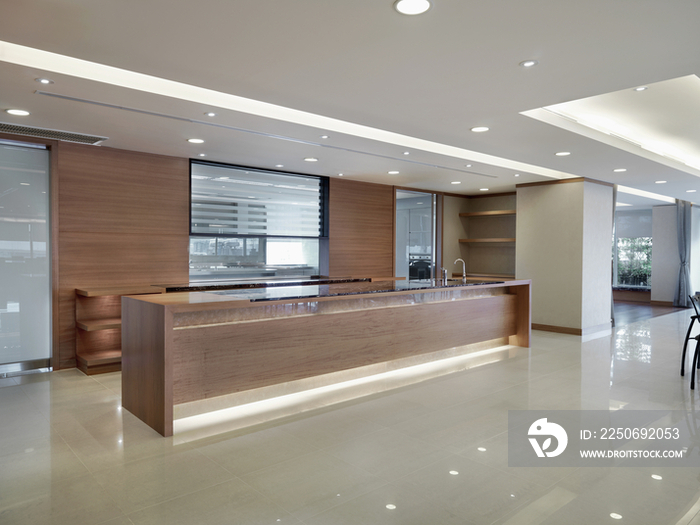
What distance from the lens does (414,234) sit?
9906 millimetres

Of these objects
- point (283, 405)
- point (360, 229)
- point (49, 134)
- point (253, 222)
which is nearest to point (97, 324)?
point (49, 134)

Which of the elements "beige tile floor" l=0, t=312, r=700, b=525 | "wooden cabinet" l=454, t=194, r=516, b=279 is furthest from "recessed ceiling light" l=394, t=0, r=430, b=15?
"wooden cabinet" l=454, t=194, r=516, b=279

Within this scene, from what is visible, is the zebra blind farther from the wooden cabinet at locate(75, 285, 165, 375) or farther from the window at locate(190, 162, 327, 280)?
the wooden cabinet at locate(75, 285, 165, 375)

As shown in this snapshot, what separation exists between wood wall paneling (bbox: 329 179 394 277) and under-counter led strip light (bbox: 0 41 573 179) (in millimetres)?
2541

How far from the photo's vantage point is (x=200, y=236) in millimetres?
6508

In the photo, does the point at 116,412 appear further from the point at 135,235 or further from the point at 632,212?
the point at 632,212

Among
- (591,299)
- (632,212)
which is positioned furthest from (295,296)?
(632,212)

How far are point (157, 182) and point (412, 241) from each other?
537 cm

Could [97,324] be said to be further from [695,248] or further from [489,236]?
[695,248]

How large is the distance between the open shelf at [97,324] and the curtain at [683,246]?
12.5 m

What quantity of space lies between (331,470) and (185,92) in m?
3.01

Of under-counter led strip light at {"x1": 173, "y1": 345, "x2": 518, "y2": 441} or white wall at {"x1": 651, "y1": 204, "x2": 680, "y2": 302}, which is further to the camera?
white wall at {"x1": 651, "y1": 204, "x2": 680, "y2": 302}

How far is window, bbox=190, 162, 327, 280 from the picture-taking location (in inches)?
262

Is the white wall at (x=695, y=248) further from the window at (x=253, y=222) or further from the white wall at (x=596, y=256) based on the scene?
the window at (x=253, y=222)
